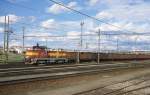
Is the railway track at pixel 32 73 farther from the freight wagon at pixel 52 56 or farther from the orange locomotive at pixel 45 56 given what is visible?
the freight wagon at pixel 52 56

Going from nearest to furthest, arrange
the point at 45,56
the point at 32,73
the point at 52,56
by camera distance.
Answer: the point at 32,73, the point at 45,56, the point at 52,56

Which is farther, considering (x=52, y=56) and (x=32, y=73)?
(x=52, y=56)

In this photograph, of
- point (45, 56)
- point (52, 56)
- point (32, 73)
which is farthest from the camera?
point (52, 56)

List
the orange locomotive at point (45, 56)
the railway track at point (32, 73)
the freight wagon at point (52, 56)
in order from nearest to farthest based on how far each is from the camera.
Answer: the railway track at point (32, 73), the orange locomotive at point (45, 56), the freight wagon at point (52, 56)

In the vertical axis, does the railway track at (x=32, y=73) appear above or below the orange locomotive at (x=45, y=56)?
below

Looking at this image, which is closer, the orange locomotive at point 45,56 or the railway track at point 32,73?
the railway track at point 32,73

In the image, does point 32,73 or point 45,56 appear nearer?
point 32,73

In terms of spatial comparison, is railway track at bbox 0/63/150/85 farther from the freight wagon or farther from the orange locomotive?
the freight wagon

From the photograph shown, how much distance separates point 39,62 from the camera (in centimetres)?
4700

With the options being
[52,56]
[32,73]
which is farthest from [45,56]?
[32,73]

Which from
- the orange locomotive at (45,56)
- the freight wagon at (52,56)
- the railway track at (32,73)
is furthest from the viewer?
the freight wagon at (52,56)

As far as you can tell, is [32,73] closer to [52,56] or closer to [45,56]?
[45,56]

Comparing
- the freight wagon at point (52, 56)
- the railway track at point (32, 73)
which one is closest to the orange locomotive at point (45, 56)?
the freight wagon at point (52, 56)

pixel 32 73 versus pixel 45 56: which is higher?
pixel 45 56
